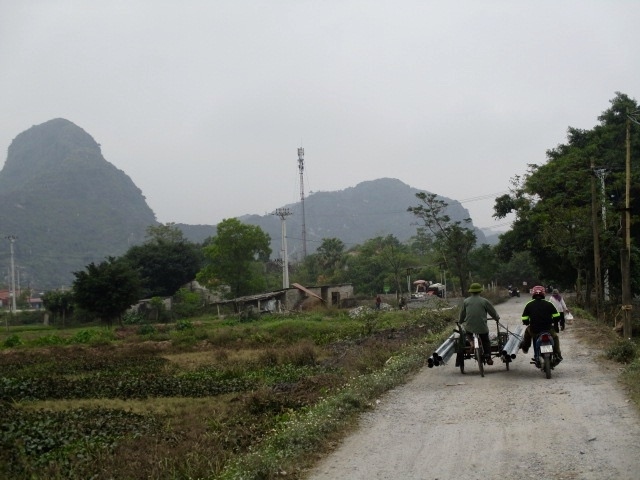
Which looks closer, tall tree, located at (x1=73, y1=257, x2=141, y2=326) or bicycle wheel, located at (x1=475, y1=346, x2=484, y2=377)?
bicycle wheel, located at (x1=475, y1=346, x2=484, y2=377)

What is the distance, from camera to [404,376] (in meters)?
13.7

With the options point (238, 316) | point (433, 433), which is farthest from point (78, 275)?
point (433, 433)

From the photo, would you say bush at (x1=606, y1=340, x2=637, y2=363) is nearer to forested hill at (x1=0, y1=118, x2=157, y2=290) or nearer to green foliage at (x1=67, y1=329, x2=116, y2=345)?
green foliage at (x1=67, y1=329, x2=116, y2=345)

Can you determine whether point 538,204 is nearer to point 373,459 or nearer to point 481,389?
point 481,389

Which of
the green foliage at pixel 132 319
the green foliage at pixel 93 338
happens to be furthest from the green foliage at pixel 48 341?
the green foliage at pixel 132 319

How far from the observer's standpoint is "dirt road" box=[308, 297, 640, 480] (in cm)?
705

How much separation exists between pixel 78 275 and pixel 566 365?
4171cm

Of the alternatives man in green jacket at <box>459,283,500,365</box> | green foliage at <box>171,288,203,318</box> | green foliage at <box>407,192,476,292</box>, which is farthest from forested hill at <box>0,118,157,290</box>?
man in green jacket at <box>459,283,500,365</box>

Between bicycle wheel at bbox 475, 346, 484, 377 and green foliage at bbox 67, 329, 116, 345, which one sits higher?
bicycle wheel at bbox 475, 346, 484, 377

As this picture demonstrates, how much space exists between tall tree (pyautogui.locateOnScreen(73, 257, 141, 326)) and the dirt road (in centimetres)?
4018

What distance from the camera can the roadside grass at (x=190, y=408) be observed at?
27.0 ft

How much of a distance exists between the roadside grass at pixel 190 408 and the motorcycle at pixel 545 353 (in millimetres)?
2446

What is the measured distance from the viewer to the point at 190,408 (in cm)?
1470

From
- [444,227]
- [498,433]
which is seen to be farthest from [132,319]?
[498,433]
